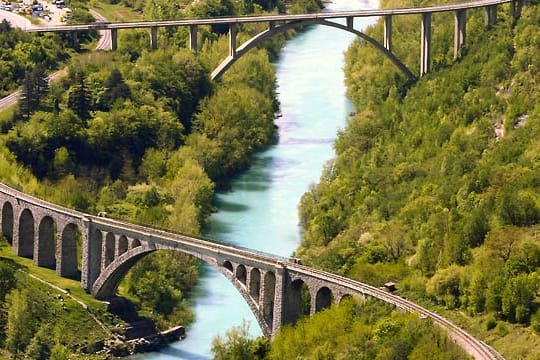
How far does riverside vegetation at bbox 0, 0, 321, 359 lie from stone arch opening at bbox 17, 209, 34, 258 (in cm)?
96

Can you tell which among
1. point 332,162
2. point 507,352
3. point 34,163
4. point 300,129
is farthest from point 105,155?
point 507,352

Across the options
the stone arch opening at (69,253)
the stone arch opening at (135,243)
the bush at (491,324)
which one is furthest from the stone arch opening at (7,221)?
the bush at (491,324)

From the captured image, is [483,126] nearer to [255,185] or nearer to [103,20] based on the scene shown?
[255,185]

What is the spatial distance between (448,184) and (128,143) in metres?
26.7

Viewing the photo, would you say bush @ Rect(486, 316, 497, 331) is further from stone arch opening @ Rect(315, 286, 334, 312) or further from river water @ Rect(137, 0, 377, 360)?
river water @ Rect(137, 0, 377, 360)

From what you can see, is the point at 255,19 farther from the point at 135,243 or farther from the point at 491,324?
the point at 491,324

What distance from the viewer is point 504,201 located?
304 ft

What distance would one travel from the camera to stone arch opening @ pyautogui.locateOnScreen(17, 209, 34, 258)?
335 ft

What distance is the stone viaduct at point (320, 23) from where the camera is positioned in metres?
131

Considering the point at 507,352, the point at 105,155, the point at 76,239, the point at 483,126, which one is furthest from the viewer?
the point at 105,155

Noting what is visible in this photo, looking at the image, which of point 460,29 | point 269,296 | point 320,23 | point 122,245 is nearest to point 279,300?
point 269,296

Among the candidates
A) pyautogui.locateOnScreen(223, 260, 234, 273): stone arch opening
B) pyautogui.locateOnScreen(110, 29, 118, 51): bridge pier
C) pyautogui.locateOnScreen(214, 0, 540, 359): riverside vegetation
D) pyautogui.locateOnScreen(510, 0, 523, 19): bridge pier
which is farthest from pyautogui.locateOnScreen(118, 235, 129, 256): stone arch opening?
pyautogui.locateOnScreen(110, 29, 118, 51): bridge pier

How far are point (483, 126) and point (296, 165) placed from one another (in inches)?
780

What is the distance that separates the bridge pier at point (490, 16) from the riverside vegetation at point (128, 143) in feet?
55.1
